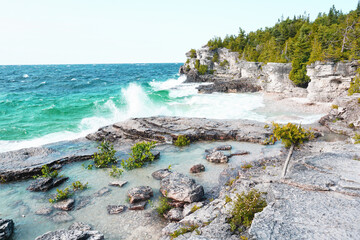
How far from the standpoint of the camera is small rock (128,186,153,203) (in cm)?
1286

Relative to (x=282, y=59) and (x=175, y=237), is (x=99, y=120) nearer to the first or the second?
(x=175, y=237)

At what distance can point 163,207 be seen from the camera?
11.9 metres

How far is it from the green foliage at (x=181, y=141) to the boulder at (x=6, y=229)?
14150mm

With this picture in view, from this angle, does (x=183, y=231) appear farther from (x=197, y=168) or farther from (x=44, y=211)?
(x=44, y=211)

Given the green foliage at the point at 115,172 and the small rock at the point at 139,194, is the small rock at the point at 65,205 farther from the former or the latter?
the green foliage at the point at 115,172

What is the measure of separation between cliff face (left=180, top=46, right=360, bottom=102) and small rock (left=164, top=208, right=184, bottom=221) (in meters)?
34.9

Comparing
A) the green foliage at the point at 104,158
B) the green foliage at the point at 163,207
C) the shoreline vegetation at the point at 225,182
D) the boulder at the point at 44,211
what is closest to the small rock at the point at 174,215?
the shoreline vegetation at the point at 225,182

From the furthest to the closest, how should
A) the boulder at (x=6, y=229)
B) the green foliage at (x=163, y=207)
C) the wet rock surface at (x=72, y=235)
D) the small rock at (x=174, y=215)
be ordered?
1. the green foliage at (x=163, y=207)
2. the small rock at (x=174, y=215)
3. the boulder at (x=6, y=229)
4. the wet rock surface at (x=72, y=235)

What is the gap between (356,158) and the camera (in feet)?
44.1

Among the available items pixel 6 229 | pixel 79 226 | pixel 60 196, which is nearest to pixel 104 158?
pixel 60 196

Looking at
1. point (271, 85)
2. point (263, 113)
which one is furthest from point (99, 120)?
point (271, 85)

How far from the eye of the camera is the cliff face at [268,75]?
117ft

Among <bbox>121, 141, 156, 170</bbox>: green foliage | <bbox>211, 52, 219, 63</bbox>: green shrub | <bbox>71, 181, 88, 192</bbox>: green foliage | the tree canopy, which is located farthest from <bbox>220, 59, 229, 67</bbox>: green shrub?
<bbox>71, 181, 88, 192</bbox>: green foliage

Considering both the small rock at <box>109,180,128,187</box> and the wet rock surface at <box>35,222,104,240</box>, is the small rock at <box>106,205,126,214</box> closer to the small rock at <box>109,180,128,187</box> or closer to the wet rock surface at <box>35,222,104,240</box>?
the wet rock surface at <box>35,222,104,240</box>
